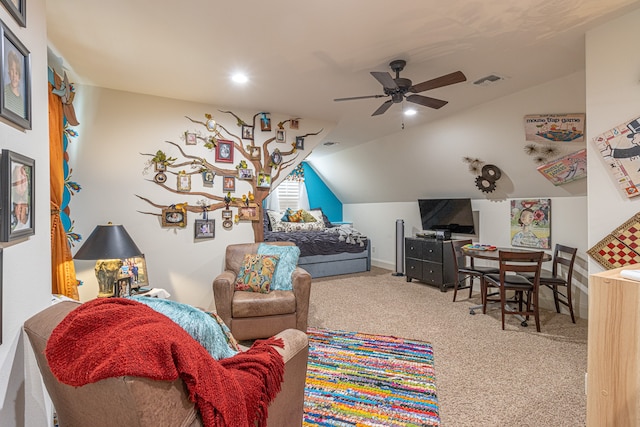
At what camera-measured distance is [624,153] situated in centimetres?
200

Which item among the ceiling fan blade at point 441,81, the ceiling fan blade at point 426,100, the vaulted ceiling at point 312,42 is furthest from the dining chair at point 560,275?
the ceiling fan blade at point 441,81

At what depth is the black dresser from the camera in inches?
183

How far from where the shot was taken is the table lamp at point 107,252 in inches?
98.3

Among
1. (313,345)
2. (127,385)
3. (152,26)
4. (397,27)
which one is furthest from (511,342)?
(152,26)

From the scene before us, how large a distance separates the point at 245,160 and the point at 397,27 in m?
2.34

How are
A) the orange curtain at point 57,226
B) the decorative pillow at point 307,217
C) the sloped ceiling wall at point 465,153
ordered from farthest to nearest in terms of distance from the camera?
the decorative pillow at point 307,217 → the sloped ceiling wall at point 465,153 → the orange curtain at point 57,226

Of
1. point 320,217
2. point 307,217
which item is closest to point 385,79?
point 307,217

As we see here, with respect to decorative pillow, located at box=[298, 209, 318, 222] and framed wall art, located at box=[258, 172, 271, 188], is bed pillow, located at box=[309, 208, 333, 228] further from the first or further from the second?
framed wall art, located at box=[258, 172, 271, 188]

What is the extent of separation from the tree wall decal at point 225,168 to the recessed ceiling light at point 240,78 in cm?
84

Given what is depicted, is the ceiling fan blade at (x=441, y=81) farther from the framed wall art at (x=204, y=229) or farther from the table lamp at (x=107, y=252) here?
the table lamp at (x=107, y=252)

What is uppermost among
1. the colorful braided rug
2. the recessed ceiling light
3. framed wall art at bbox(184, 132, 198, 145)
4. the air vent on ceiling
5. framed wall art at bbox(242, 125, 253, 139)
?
the recessed ceiling light

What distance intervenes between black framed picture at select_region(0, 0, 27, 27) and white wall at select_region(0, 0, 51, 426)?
0.02 metres

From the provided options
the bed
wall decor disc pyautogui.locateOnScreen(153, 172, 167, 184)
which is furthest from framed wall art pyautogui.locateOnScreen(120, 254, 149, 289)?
the bed

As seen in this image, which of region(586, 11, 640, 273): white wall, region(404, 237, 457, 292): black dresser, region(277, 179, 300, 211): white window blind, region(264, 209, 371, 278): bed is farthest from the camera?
region(277, 179, 300, 211): white window blind
